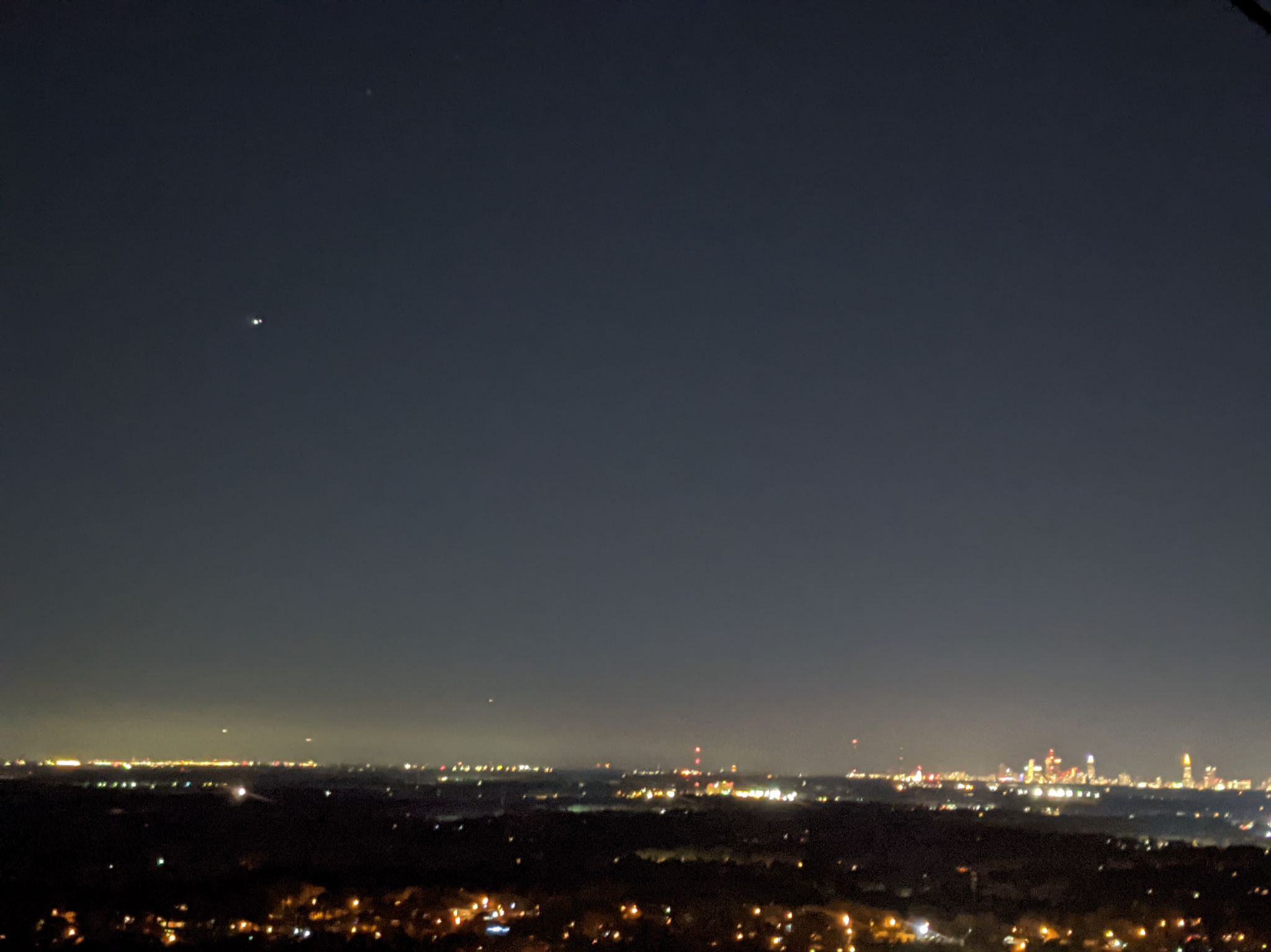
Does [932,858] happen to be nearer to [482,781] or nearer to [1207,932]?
[1207,932]

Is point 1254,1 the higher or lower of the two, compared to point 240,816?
higher

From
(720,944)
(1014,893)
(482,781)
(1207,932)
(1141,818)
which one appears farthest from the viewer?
(482,781)

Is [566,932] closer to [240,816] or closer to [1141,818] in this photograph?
[240,816]

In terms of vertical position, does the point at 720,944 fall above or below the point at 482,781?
above

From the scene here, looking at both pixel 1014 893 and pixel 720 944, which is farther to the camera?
pixel 1014 893

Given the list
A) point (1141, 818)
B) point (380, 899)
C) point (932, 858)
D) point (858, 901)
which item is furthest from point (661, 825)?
point (1141, 818)

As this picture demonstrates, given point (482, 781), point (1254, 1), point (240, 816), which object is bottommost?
point (482, 781)

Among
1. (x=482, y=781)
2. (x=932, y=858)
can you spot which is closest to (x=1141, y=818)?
(x=932, y=858)

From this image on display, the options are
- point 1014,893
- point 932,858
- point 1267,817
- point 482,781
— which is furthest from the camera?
point 482,781

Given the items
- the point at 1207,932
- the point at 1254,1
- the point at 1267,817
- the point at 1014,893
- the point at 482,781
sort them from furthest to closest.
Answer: the point at 482,781 < the point at 1267,817 < the point at 1014,893 < the point at 1207,932 < the point at 1254,1
